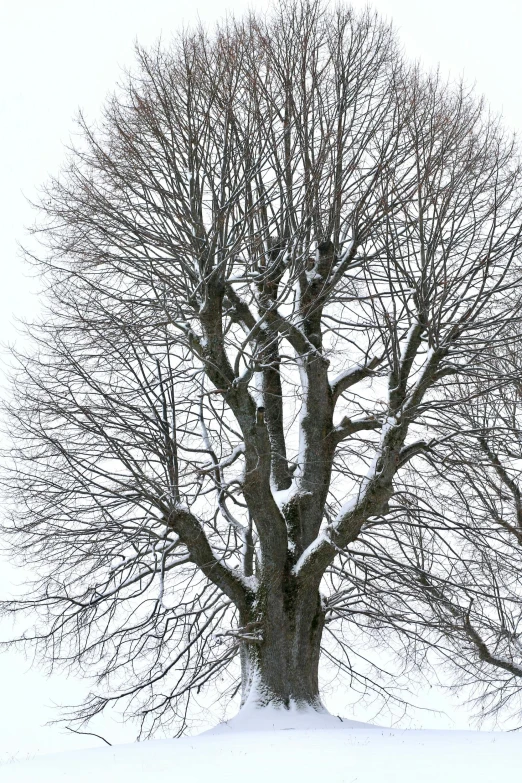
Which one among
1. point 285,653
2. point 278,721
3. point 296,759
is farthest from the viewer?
point 285,653

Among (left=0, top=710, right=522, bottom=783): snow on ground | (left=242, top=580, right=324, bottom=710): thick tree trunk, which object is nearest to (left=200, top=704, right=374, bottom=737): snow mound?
(left=242, top=580, right=324, bottom=710): thick tree trunk

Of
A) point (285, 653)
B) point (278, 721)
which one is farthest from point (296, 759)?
point (285, 653)

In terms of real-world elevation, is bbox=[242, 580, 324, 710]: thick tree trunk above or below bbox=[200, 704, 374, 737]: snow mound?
above

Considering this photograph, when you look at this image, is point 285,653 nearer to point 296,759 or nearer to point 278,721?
point 278,721

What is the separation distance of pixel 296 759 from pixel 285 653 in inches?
112

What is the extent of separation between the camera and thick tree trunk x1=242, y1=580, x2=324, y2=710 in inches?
315

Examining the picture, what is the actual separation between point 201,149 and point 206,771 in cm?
574

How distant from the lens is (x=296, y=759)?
17.6 feet

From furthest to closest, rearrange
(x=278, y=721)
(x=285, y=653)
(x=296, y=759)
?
1. (x=285, y=653)
2. (x=278, y=721)
3. (x=296, y=759)

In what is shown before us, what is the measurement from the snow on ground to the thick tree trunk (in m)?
0.72

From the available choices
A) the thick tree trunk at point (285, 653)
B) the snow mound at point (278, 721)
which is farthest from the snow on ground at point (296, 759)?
A: the thick tree trunk at point (285, 653)

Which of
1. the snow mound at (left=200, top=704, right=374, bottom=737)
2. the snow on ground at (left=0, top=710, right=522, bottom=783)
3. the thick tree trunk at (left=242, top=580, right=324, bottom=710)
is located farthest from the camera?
the thick tree trunk at (left=242, top=580, right=324, bottom=710)

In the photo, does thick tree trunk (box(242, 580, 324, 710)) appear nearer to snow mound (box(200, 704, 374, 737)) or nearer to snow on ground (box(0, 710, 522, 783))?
snow mound (box(200, 704, 374, 737))

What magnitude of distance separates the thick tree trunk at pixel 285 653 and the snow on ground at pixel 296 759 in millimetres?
716
